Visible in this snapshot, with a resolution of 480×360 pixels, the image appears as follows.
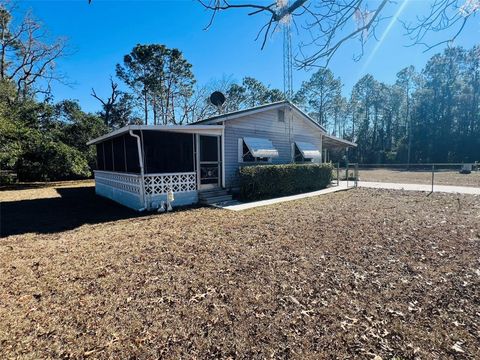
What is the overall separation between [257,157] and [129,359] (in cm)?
985

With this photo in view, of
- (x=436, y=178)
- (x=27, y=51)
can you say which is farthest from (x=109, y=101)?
(x=436, y=178)

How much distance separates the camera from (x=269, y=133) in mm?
12188

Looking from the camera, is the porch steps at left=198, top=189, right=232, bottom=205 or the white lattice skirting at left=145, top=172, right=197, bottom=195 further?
the porch steps at left=198, top=189, right=232, bottom=205

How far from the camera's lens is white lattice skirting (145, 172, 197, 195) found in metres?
8.51

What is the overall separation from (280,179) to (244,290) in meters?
8.04

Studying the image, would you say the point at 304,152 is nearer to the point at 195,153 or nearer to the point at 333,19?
the point at 195,153

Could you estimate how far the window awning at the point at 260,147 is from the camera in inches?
429

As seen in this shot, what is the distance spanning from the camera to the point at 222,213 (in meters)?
7.75

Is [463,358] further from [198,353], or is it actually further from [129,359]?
[129,359]

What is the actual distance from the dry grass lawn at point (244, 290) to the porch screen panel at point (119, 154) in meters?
6.07

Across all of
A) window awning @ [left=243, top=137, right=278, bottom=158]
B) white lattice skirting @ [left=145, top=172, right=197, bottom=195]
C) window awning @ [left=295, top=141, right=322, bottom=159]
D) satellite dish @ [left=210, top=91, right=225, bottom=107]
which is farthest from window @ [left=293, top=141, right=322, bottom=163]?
white lattice skirting @ [left=145, top=172, right=197, bottom=195]

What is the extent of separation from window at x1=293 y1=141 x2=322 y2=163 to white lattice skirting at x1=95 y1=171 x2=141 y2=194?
8.34 metres

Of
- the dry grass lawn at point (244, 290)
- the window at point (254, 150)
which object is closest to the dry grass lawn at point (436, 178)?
the window at point (254, 150)

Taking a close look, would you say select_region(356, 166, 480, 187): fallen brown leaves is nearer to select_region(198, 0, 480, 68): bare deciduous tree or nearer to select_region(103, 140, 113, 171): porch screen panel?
select_region(198, 0, 480, 68): bare deciduous tree
